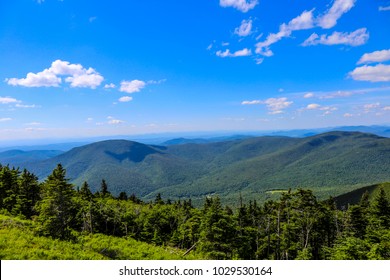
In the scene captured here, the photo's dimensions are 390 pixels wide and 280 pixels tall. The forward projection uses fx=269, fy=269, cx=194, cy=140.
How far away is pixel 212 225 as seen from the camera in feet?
86.0

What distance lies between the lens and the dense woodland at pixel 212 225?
69.5 ft

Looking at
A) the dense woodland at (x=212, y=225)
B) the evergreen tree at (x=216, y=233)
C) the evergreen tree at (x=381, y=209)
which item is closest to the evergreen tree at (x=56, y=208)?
the dense woodland at (x=212, y=225)

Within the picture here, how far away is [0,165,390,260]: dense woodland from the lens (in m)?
21.2

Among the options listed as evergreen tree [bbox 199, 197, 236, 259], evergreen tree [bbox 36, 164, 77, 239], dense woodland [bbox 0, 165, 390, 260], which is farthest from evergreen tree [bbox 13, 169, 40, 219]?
evergreen tree [bbox 199, 197, 236, 259]

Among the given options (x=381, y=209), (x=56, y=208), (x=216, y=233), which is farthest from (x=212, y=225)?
(x=381, y=209)

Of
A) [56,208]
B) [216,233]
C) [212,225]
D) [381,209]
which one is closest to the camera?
[56,208]

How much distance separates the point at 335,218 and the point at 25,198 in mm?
48733

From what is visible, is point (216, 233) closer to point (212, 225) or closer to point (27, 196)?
point (212, 225)

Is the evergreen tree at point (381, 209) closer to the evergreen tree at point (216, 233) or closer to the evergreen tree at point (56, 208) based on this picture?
the evergreen tree at point (216, 233)

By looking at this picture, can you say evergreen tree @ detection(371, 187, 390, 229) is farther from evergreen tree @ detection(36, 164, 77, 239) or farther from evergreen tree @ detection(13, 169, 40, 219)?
evergreen tree @ detection(13, 169, 40, 219)

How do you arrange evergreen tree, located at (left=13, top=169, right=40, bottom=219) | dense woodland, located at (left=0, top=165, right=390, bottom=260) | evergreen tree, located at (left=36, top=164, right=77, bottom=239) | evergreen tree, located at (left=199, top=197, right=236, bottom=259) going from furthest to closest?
evergreen tree, located at (left=13, top=169, right=40, bottom=219), evergreen tree, located at (left=199, top=197, right=236, bottom=259), dense woodland, located at (left=0, top=165, right=390, bottom=260), evergreen tree, located at (left=36, top=164, right=77, bottom=239)

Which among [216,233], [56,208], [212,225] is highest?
[56,208]
